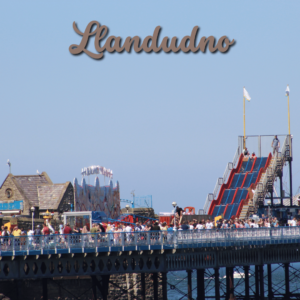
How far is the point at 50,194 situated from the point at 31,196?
5.36 feet

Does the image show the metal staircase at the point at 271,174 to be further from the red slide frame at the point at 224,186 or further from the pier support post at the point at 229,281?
the pier support post at the point at 229,281

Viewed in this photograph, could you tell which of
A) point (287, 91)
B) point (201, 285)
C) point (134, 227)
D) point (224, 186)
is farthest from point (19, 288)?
point (287, 91)

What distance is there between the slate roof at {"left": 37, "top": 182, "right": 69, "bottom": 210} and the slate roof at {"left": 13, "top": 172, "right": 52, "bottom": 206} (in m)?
0.44

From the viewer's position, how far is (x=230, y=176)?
62969mm

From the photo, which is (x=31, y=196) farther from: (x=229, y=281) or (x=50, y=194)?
(x=229, y=281)

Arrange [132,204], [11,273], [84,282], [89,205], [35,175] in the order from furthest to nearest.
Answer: [132,204] → [35,175] → [89,205] → [84,282] → [11,273]

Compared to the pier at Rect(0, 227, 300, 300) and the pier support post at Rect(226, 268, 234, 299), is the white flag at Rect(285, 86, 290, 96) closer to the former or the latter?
the pier at Rect(0, 227, 300, 300)

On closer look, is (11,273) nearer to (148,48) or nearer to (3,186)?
(148,48)

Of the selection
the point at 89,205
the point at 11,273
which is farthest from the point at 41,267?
the point at 89,205

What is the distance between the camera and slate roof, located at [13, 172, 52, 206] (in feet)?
204

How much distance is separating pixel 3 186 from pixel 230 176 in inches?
782

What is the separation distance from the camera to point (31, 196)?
205 ft

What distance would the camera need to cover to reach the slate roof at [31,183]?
62156 mm

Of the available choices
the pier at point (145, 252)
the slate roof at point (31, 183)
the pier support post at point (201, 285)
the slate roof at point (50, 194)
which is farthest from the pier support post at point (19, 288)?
the pier support post at point (201, 285)
